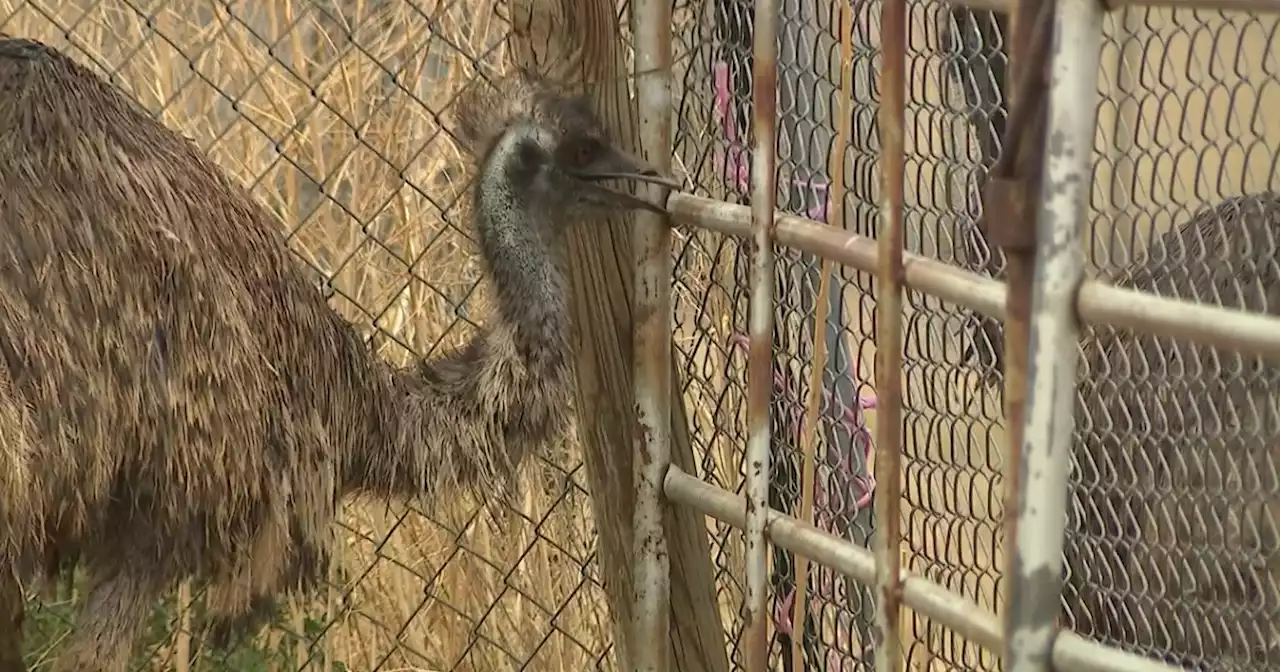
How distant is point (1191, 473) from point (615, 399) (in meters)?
0.96

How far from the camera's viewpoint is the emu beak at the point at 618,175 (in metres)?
2.72

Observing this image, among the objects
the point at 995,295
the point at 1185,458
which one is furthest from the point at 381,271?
the point at 995,295

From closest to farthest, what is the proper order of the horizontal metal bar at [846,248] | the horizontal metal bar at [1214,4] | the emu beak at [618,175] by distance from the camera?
the horizontal metal bar at [1214,4], the horizontal metal bar at [846,248], the emu beak at [618,175]

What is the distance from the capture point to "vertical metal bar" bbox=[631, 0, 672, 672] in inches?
107

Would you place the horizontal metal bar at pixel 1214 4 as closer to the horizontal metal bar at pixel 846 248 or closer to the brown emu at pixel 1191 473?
the horizontal metal bar at pixel 846 248

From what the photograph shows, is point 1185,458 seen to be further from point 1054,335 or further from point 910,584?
point 1054,335

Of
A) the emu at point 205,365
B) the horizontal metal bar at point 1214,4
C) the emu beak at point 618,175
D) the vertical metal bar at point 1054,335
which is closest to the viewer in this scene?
the horizontal metal bar at point 1214,4

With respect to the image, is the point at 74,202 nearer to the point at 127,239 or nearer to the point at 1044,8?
the point at 127,239

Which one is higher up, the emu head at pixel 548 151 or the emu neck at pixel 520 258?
the emu head at pixel 548 151

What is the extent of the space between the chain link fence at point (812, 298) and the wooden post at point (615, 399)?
0.49 ft

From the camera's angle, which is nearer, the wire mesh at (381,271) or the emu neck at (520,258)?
the emu neck at (520,258)

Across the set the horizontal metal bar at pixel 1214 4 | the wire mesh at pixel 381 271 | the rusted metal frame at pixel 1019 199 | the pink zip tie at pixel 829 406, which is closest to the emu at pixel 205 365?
the pink zip tie at pixel 829 406

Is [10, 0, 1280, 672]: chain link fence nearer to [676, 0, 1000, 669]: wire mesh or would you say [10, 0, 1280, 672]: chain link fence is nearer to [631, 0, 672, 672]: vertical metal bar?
[676, 0, 1000, 669]: wire mesh

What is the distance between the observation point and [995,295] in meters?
1.77
